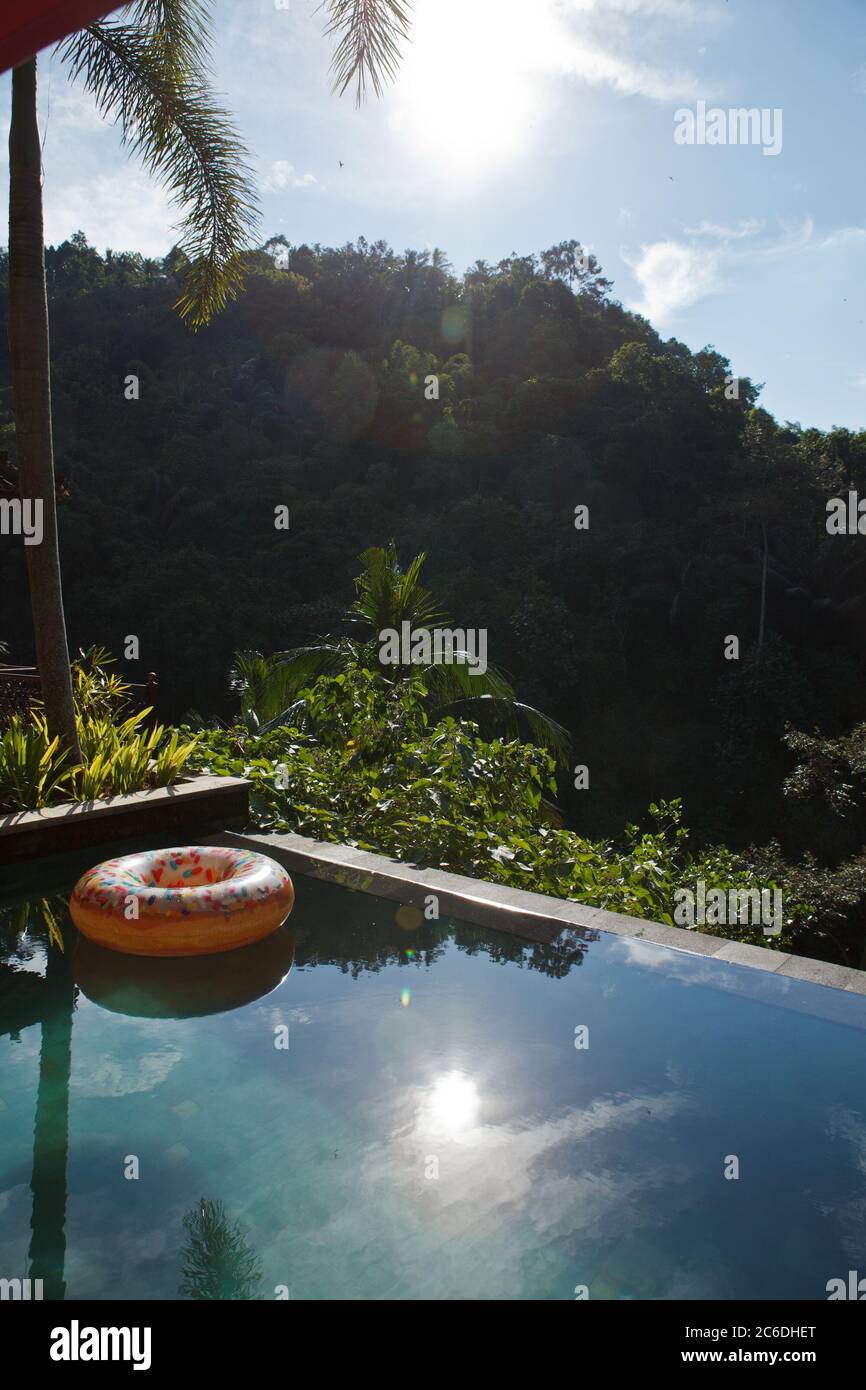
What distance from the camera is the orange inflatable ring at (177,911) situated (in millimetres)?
4043

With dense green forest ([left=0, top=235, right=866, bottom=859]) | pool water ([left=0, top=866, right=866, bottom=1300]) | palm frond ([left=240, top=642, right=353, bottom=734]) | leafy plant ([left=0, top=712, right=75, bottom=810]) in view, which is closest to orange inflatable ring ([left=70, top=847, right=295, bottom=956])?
pool water ([left=0, top=866, right=866, bottom=1300])

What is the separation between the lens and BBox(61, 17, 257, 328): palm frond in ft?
22.3

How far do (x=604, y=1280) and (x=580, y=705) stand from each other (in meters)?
24.5

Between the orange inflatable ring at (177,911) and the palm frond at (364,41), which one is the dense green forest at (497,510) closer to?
the palm frond at (364,41)

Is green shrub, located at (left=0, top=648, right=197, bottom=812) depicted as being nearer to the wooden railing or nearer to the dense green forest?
the wooden railing

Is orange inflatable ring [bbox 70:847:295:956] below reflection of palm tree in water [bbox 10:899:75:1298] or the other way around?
the other way around

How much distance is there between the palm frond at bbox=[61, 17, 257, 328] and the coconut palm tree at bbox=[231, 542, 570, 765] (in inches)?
126

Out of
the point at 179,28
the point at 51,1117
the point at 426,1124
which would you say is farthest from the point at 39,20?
the point at 179,28

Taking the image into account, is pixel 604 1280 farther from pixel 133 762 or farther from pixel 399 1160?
pixel 133 762

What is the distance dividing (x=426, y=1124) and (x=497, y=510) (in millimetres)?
26695

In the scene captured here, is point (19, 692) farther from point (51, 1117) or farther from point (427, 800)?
point (51, 1117)

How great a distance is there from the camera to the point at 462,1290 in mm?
2295

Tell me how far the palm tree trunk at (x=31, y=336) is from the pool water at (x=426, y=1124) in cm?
268

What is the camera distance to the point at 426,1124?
2.96 m
